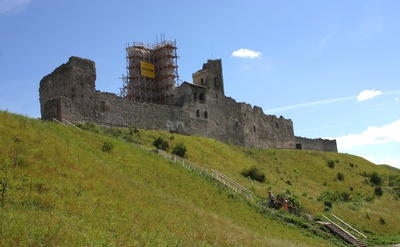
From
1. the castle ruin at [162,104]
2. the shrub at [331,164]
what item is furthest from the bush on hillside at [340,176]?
the castle ruin at [162,104]

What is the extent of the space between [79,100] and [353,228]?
84.8ft

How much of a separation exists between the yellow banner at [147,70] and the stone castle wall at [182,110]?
621cm

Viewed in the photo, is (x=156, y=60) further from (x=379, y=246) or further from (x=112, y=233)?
(x=112, y=233)

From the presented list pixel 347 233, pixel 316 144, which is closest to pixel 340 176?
pixel 316 144

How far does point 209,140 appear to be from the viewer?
51094 mm

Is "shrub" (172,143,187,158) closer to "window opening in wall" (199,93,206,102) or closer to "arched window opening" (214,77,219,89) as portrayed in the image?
"window opening in wall" (199,93,206,102)

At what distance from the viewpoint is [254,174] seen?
137 feet

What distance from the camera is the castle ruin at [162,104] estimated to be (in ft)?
137

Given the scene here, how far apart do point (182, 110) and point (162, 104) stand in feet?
15.0

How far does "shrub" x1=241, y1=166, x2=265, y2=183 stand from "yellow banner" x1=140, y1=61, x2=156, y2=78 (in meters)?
25.1

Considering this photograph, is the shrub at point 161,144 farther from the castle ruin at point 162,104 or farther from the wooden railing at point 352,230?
the wooden railing at point 352,230

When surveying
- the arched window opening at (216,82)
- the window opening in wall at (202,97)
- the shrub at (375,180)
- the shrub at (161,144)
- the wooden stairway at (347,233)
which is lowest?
the wooden stairway at (347,233)

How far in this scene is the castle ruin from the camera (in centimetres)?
4191

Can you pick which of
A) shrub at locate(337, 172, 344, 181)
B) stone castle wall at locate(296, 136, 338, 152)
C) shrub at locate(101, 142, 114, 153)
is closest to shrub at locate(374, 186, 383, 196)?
shrub at locate(337, 172, 344, 181)
